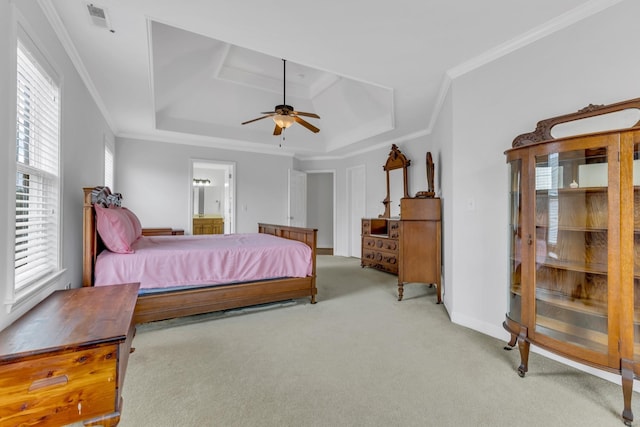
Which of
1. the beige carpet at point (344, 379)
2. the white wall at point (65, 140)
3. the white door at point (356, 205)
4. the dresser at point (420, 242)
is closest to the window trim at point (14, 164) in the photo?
the white wall at point (65, 140)

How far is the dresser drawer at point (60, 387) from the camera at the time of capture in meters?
1.07

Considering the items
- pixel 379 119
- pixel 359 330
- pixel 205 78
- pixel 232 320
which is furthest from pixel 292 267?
pixel 205 78

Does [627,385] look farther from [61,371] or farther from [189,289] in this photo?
[189,289]

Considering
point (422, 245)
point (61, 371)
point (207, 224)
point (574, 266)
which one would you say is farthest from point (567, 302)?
point (207, 224)

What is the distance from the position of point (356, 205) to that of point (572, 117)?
4745mm

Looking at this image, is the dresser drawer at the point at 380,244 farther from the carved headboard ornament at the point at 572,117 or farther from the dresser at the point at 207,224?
the dresser at the point at 207,224

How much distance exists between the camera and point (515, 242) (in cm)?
208

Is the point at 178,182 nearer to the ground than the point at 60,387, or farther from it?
farther from it

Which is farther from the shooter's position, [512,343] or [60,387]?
[512,343]

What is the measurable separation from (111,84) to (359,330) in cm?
363

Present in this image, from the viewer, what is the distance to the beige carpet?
1556 millimetres

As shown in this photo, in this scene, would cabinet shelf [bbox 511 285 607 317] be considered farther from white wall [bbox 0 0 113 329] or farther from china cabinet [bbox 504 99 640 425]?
white wall [bbox 0 0 113 329]

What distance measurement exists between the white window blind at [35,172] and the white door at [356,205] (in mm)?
5111

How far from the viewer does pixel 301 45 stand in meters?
2.52
